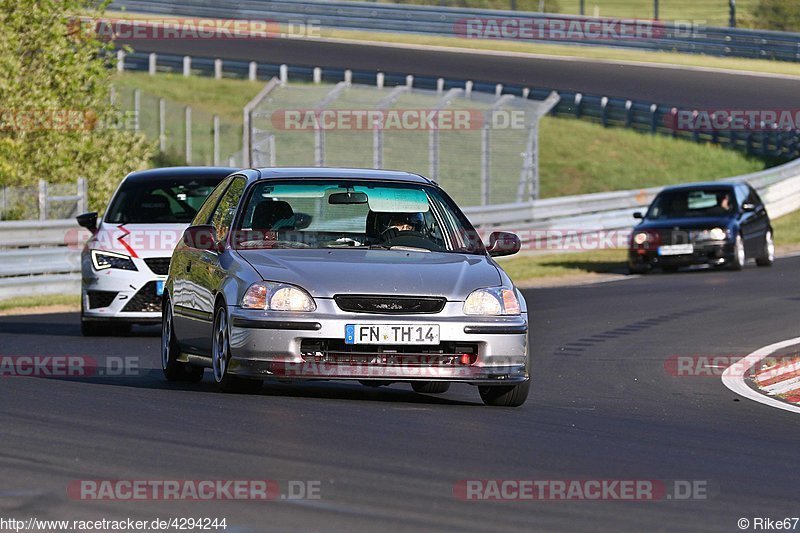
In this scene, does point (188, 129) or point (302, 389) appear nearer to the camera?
point (302, 389)

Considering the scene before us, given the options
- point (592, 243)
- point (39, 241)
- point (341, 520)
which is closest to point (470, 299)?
point (341, 520)

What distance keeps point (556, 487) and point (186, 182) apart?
978cm

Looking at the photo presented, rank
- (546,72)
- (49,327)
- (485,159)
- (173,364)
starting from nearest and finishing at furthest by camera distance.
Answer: (173,364) < (49,327) < (485,159) < (546,72)

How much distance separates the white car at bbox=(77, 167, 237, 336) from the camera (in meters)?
15.6

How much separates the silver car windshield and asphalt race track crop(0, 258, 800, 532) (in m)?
0.96

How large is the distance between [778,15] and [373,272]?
58.1 m

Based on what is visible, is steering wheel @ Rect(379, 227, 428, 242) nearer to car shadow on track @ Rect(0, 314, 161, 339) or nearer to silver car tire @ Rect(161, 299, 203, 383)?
silver car tire @ Rect(161, 299, 203, 383)

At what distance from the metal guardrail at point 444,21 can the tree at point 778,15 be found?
12.7m

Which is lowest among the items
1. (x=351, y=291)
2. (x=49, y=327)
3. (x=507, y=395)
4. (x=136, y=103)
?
(x=136, y=103)

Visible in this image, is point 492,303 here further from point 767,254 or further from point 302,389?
point 767,254

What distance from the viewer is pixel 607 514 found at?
656 cm

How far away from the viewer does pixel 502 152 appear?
36812mm

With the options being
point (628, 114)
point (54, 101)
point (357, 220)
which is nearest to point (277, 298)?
point (357, 220)

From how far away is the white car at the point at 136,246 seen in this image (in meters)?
15.6
